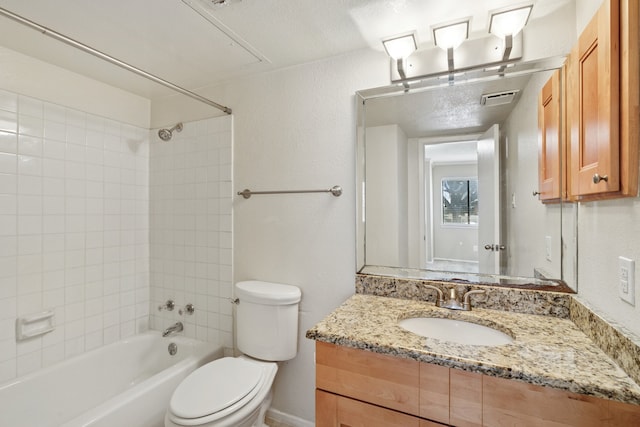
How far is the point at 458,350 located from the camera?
0.95 m

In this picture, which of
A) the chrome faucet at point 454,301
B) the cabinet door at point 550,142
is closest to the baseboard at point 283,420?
the chrome faucet at point 454,301

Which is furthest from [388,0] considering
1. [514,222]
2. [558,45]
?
[514,222]

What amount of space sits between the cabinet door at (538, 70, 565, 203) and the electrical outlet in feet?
1.42

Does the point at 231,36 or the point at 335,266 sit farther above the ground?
the point at 231,36

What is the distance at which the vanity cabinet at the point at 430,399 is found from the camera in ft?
2.64

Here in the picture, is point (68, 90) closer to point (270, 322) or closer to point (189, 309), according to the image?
point (189, 309)

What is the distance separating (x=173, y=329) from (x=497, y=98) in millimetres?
2466

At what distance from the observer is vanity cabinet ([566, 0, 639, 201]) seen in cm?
78

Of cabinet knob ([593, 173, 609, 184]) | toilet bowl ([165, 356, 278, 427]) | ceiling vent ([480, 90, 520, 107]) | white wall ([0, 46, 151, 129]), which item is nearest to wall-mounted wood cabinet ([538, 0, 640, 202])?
cabinet knob ([593, 173, 609, 184])

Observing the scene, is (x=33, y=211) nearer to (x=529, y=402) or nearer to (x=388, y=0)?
(x=388, y=0)

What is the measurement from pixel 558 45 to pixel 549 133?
1.23 ft

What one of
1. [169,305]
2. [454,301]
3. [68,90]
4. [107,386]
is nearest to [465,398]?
[454,301]

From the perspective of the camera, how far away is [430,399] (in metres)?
0.95

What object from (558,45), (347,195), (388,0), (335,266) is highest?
(388,0)
